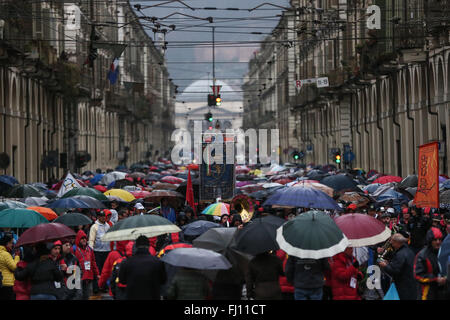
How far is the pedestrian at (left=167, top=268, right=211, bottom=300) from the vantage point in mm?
9672

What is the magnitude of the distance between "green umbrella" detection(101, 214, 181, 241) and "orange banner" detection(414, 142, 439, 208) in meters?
3.80

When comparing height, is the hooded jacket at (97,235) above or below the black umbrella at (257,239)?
below

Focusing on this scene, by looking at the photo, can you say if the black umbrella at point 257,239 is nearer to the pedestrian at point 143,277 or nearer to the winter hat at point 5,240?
the pedestrian at point 143,277

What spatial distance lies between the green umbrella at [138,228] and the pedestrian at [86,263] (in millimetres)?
2172

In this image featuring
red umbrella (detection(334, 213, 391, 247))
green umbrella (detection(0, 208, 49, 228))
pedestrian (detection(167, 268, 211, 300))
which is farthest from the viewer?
green umbrella (detection(0, 208, 49, 228))

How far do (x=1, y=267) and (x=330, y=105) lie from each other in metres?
47.9

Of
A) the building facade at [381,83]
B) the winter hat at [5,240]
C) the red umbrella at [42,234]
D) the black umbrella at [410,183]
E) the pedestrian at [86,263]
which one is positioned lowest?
the pedestrian at [86,263]

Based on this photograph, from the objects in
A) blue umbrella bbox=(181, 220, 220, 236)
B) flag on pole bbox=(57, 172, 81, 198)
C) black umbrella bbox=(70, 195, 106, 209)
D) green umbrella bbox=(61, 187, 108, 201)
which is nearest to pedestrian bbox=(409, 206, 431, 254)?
blue umbrella bbox=(181, 220, 220, 236)

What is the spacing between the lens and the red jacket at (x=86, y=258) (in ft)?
45.9

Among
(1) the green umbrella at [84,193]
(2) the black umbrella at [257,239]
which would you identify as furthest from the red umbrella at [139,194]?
(2) the black umbrella at [257,239]

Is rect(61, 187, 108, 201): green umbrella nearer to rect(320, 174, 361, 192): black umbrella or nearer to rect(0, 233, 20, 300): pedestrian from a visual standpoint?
rect(320, 174, 361, 192): black umbrella

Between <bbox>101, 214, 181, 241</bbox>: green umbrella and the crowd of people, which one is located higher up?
<bbox>101, 214, 181, 241</bbox>: green umbrella

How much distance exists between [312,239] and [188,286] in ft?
5.01

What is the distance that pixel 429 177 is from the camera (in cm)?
1369
